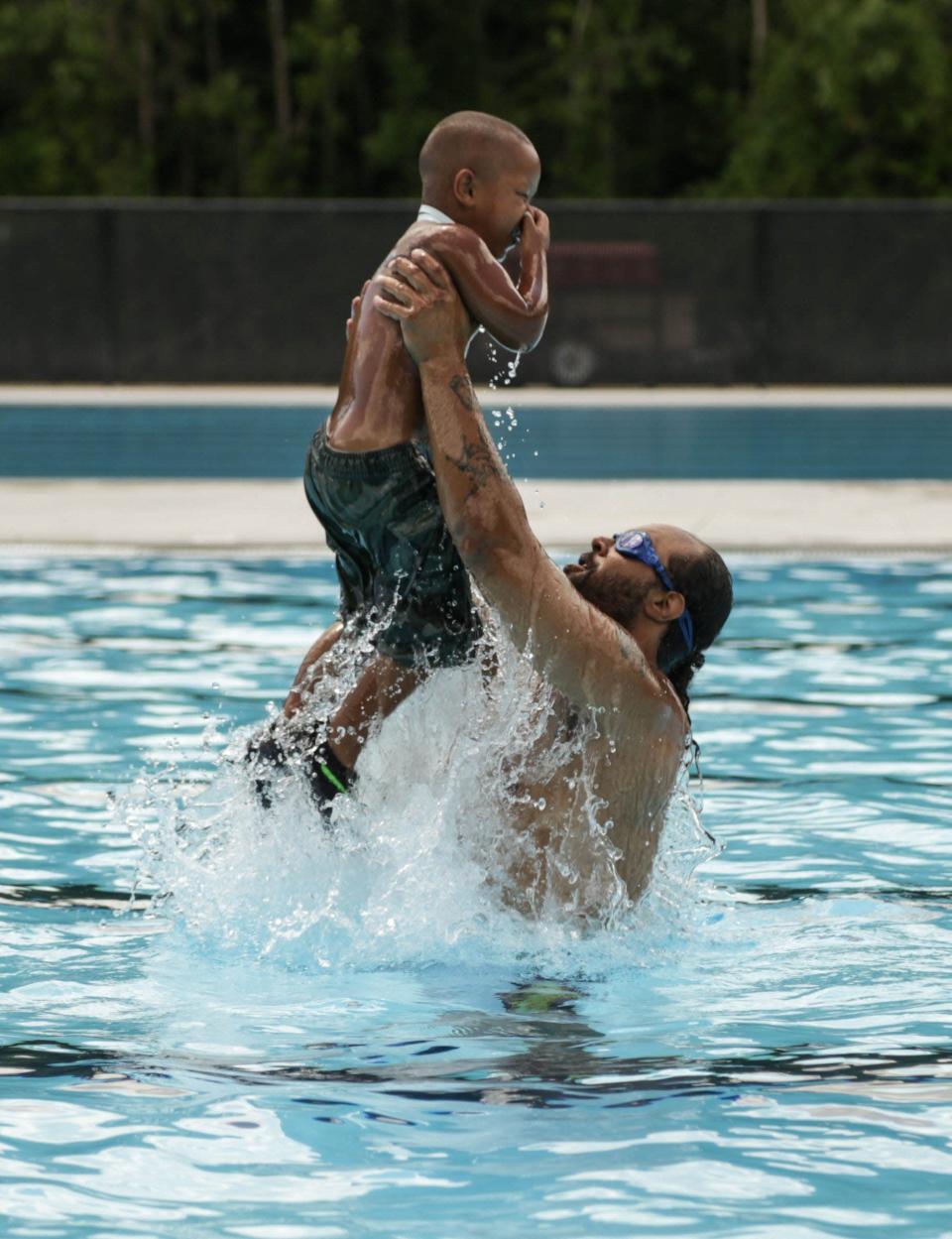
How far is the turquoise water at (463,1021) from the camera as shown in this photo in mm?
2996

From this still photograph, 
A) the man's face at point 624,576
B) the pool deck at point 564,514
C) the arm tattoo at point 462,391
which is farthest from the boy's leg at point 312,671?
the pool deck at point 564,514

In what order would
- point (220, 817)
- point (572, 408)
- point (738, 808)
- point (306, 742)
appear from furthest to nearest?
point (572, 408) → point (738, 808) → point (220, 817) → point (306, 742)

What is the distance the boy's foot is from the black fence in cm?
1541

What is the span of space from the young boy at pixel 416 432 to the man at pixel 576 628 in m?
0.09

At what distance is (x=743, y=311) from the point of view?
64.2ft

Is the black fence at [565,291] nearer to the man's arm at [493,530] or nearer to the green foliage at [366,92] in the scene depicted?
the green foliage at [366,92]

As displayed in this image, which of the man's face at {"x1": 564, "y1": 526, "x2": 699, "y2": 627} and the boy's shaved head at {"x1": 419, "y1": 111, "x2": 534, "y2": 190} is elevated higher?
the boy's shaved head at {"x1": 419, "y1": 111, "x2": 534, "y2": 190}

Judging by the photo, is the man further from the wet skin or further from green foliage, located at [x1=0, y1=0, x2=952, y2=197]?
green foliage, located at [x1=0, y1=0, x2=952, y2=197]

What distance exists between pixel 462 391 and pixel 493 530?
0.25m

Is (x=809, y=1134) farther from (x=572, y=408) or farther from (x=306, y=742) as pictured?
(x=572, y=408)

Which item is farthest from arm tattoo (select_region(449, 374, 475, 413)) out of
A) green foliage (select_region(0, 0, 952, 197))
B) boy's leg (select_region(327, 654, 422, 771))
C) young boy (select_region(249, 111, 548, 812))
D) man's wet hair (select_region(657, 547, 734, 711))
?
green foliage (select_region(0, 0, 952, 197))

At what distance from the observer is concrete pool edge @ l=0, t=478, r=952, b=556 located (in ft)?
31.8

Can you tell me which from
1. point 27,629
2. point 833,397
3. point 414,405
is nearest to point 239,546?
point 27,629

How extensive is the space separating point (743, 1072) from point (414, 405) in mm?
1261
